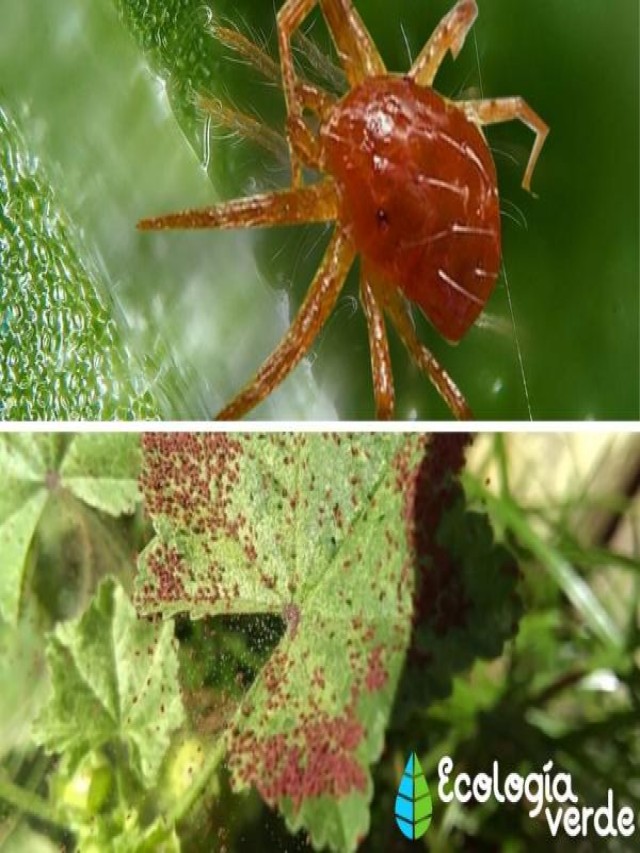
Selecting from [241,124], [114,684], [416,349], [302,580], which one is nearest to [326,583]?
[302,580]

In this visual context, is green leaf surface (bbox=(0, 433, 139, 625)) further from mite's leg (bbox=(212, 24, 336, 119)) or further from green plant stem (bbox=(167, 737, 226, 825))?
mite's leg (bbox=(212, 24, 336, 119))

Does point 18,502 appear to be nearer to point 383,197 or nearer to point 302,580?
point 302,580

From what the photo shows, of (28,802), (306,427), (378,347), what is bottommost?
(28,802)

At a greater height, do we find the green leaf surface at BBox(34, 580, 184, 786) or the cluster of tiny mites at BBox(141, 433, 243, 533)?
the cluster of tiny mites at BBox(141, 433, 243, 533)

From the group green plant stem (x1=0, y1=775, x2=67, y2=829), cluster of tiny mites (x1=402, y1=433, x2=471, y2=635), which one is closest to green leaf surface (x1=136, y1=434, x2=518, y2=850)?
cluster of tiny mites (x1=402, y1=433, x2=471, y2=635)

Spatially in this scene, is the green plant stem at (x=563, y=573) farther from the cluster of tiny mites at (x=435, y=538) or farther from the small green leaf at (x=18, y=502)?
the small green leaf at (x=18, y=502)

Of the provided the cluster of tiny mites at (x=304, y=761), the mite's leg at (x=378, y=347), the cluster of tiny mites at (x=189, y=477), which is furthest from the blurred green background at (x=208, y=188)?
the cluster of tiny mites at (x=304, y=761)
